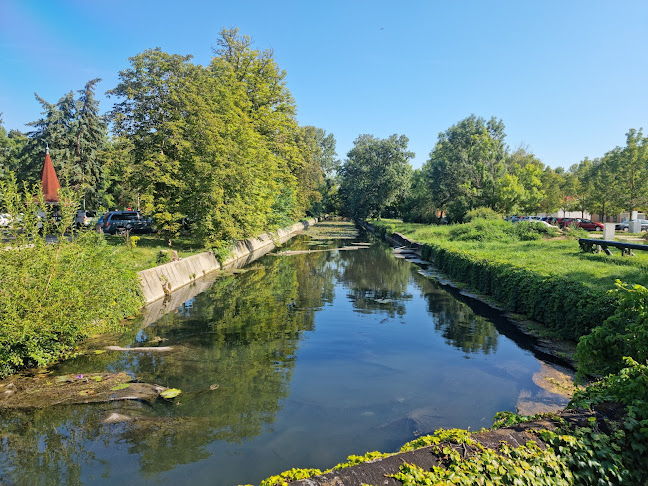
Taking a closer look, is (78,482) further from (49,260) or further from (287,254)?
(287,254)

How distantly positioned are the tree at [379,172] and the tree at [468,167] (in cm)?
1226

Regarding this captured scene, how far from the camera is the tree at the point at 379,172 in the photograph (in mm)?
65875

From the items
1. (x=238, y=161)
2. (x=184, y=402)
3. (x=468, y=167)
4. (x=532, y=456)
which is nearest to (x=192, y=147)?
(x=238, y=161)

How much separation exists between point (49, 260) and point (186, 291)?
426 inches

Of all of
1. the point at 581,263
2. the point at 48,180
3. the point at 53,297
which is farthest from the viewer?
the point at 48,180

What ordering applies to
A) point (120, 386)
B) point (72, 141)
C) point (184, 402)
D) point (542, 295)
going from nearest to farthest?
1. point (184, 402)
2. point (120, 386)
3. point (542, 295)
4. point (72, 141)

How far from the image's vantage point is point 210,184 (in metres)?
25.4

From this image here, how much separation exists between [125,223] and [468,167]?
118ft

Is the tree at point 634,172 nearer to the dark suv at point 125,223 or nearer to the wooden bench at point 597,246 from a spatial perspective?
the wooden bench at point 597,246

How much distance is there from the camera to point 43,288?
29.1 feet

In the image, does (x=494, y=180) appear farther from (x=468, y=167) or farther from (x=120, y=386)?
(x=120, y=386)

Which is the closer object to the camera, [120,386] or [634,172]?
[120,386]

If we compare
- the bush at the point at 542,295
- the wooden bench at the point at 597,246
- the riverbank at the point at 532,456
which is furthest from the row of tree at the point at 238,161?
the wooden bench at the point at 597,246

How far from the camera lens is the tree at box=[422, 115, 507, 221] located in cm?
4772
